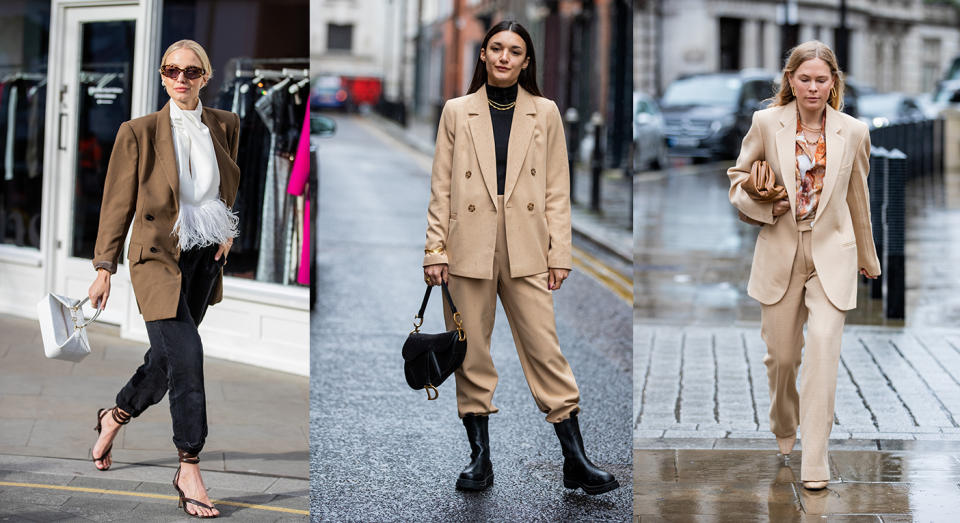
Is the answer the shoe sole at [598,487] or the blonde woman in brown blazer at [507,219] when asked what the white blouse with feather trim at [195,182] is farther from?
the shoe sole at [598,487]

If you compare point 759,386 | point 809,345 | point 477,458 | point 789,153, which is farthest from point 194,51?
point 759,386

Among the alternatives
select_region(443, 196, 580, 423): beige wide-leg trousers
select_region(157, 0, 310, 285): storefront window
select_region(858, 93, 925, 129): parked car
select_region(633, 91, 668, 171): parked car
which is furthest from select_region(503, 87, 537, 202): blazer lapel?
select_region(858, 93, 925, 129): parked car

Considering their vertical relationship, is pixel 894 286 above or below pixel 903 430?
above

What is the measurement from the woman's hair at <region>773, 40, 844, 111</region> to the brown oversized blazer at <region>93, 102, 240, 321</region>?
2.42 metres

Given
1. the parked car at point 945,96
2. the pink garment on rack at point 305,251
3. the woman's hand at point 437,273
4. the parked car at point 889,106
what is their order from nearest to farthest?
1. the woman's hand at point 437,273
2. the pink garment on rack at point 305,251
3. the parked car at point 889,106
4. the parked car at point 945,96

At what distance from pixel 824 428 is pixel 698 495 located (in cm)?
56

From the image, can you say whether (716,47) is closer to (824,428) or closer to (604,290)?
(604,290)

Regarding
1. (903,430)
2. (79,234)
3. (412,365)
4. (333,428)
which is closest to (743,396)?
(903,430)

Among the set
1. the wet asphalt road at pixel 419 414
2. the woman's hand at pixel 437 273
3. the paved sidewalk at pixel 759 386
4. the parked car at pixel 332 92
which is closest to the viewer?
the woman's hand at pixel 437 273

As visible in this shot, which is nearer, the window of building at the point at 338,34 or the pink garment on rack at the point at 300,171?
the pink garment on rack at the point at 300,171

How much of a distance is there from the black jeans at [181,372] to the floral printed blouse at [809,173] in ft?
7.44

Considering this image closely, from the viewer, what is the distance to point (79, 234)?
4.59m

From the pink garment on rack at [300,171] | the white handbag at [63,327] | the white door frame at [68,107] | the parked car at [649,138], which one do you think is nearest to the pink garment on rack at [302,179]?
the pink garment on rack at [300,171]

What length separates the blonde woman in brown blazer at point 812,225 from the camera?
5.01m
